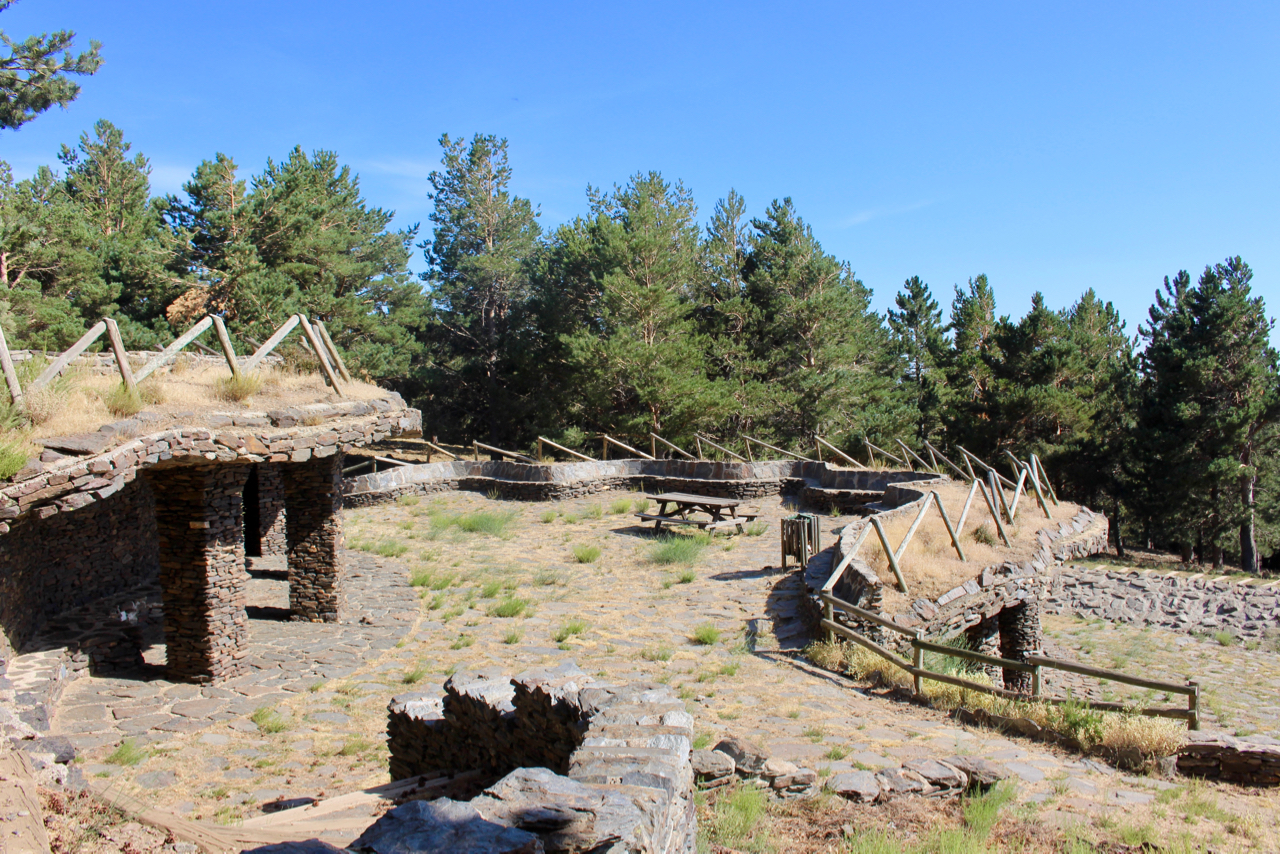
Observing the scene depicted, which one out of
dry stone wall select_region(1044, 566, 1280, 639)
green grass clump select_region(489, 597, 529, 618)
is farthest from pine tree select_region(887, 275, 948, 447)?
green grass clump select_region(489, 597, 529, 618)

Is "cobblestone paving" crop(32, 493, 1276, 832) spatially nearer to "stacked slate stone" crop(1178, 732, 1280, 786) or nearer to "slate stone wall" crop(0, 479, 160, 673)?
"stacked slate stone" crop(1178, 732, 1280, 786)

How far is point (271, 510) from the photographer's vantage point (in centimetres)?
1346

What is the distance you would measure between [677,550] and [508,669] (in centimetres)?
614

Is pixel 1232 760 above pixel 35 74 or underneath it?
underneath

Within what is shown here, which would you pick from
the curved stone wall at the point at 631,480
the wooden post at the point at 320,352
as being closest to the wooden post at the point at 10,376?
the wooden post at the point at 320,352

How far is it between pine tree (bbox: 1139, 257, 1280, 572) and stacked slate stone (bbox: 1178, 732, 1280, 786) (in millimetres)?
27625

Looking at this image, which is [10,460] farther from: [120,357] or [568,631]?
[568,631]

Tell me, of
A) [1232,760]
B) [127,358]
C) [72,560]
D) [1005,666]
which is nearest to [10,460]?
[127,358]

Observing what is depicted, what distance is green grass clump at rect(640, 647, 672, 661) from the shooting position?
8.94 metres

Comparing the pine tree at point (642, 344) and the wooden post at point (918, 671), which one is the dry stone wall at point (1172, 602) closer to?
the wooden post at point (918, 671)

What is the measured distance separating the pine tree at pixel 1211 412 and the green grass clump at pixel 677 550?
24310 mm

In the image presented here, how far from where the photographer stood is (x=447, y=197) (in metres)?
42.1

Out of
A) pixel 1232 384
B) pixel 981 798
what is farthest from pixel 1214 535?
pixel 981 798

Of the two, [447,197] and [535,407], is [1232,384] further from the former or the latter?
[447,197]
